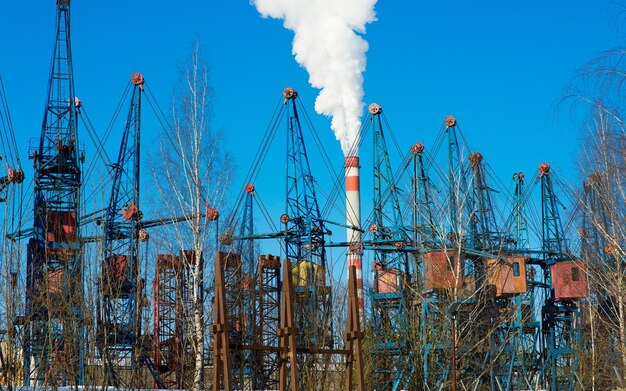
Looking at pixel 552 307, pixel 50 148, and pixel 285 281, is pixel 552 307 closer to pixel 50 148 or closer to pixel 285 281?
pixel 50 148

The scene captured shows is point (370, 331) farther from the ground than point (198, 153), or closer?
closer

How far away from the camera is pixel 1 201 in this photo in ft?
84.3

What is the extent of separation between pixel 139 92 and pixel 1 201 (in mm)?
17002

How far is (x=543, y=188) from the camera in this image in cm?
5397

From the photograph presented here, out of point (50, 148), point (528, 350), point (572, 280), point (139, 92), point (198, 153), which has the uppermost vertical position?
point (139, 92)

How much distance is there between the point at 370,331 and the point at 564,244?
20236 millimetres

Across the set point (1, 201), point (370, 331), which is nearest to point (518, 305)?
point (370, 331)

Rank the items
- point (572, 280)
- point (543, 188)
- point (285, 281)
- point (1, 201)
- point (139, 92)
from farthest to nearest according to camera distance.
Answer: point (543, 188) < point (572, 280) < point (139, 92) < point (1, 201) < point (285, 281)

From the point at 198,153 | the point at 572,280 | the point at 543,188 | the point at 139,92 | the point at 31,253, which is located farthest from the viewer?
the point at 543,188

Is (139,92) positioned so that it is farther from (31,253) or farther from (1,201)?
(1,201)

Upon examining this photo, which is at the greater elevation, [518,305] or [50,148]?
[50,148]

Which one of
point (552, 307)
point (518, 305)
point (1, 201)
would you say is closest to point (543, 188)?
point (552, 307)

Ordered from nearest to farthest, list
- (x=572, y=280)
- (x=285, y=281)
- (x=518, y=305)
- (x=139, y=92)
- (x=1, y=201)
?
(x=285, y=281), (x=1, y=201), (x=139, y=92), (x=518, y=305), (x=572, y=280)

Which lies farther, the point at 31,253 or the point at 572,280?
the point at 572,280
